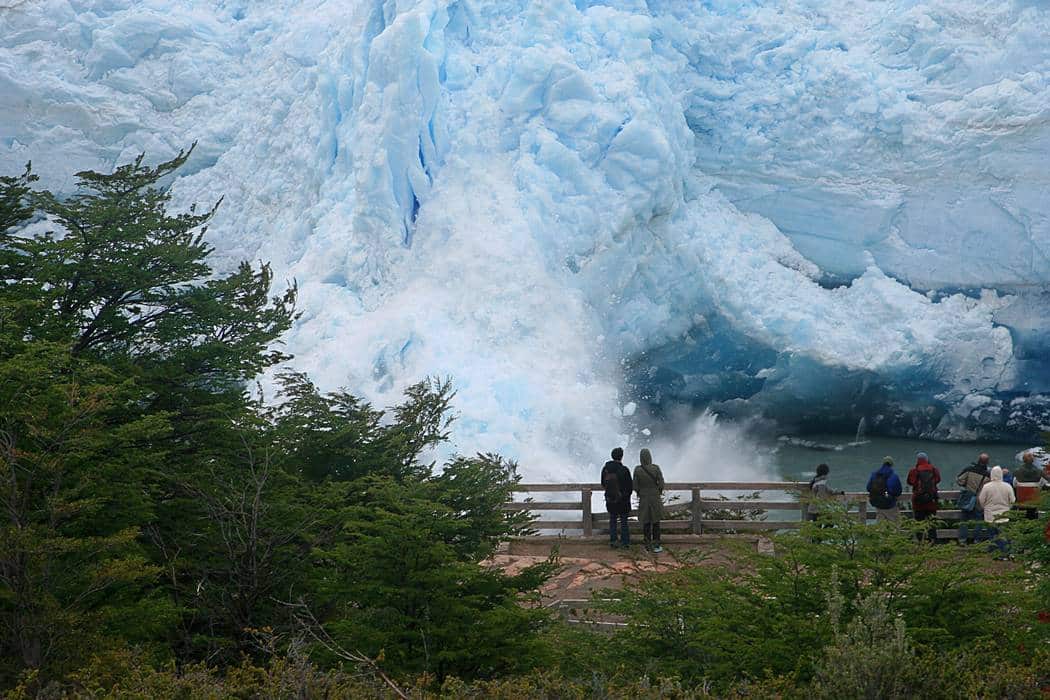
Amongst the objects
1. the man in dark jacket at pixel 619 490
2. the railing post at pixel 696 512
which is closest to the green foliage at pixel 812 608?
the man in dark jacket at pixel 619 490

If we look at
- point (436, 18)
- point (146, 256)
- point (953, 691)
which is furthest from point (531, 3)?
point (953, 691)

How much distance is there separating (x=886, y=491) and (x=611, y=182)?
907 centimetres

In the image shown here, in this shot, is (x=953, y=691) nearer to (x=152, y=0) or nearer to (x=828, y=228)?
(x=828, y=228)

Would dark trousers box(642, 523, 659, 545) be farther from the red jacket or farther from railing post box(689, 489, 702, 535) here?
the red jacket

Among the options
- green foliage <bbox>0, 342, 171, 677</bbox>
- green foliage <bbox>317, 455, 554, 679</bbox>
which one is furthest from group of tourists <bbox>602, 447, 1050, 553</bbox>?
green foliage <bbox>0, 342, 171, 677</bbox>

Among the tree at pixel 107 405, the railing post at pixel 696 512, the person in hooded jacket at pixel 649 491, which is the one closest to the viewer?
the tree at pixel 107 405

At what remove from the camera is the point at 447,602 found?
559cm

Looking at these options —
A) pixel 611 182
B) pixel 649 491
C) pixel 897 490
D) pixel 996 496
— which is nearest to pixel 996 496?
pixel 996 496

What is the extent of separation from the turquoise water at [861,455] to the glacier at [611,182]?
502 mm

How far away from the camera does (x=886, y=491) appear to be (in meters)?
9.26

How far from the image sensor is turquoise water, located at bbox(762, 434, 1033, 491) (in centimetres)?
1752

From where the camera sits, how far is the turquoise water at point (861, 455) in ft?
57.5

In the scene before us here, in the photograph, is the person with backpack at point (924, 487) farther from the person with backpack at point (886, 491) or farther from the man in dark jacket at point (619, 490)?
the man in dark jacket at point (619, 490)

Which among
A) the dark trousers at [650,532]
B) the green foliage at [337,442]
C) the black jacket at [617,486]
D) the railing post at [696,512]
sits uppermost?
the green foliage at [337,442]
